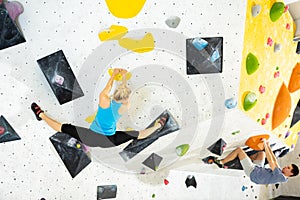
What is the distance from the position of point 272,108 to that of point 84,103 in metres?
1.55

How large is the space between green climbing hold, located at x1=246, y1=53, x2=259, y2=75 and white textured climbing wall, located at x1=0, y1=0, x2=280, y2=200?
9cm

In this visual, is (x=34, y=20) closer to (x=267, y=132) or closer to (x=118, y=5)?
(x=118, y=5)

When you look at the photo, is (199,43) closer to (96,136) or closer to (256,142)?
(96,136)

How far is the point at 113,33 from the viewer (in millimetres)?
2154

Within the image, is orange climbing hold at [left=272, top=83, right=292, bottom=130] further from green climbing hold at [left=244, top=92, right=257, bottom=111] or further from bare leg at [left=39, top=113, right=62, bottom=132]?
bare leg at [left=39, top=113, right=62, bottom=132]

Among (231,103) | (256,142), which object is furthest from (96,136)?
(256,142)

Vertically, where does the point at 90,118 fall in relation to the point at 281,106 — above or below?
above

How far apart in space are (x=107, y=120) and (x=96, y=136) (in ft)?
0.62

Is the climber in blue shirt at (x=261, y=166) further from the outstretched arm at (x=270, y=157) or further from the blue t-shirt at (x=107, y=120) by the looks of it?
the blue t-shirt at (x=107, y=120)

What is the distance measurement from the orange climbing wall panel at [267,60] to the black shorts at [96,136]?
30.6 inches

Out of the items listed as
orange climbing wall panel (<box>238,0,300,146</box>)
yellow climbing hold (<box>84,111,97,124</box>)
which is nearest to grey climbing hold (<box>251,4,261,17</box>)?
orange climbing wall panel (<box>238,0,300,146</box>)

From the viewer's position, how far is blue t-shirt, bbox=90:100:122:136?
225 cm

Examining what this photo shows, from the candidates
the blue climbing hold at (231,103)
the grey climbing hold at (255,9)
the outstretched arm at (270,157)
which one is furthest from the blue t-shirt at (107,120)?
the outstretched arm at (270,157)

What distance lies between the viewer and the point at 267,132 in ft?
10.6
